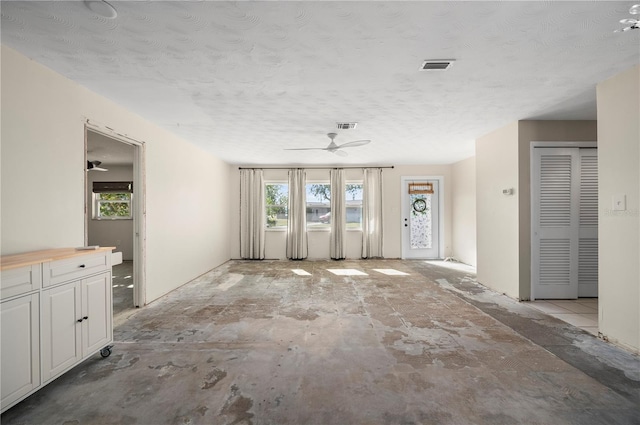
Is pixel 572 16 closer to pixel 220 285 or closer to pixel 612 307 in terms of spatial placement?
pixel 612 307

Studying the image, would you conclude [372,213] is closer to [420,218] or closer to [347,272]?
[420,218]

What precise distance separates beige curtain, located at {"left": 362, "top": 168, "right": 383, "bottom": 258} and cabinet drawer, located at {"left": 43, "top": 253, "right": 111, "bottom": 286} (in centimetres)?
595

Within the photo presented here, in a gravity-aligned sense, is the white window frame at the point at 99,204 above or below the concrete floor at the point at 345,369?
above

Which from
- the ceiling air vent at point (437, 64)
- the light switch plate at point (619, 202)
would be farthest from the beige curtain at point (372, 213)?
the ceiling air vent at point (437, 64)

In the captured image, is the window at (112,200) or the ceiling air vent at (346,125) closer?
the ceiling air vent at (346,125)

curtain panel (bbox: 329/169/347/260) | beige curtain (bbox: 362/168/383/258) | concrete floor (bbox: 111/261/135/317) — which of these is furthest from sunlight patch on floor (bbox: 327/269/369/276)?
concrete floor (bbox: 111/261/135/317)

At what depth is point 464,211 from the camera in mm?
7020

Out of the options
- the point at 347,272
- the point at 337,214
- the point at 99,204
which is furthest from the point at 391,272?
the point at 99,204

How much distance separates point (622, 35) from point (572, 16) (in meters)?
0.58

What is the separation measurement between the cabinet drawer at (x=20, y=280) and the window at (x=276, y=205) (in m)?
5.92

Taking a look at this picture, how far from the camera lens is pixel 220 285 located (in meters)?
4.95

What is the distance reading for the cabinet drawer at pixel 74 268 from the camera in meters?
2.00

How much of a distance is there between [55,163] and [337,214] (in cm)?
584

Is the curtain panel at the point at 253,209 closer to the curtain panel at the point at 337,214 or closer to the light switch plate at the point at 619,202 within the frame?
the curtain panel at the point at 337,214
